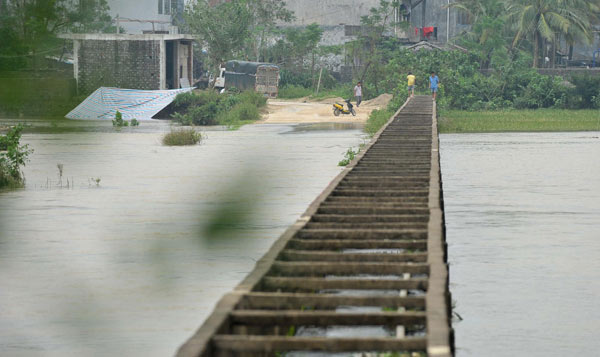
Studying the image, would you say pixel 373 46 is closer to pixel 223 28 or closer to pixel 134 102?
pixel 223 28

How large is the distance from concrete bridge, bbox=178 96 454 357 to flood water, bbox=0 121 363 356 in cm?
44

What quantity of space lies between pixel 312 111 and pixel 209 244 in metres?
23.0

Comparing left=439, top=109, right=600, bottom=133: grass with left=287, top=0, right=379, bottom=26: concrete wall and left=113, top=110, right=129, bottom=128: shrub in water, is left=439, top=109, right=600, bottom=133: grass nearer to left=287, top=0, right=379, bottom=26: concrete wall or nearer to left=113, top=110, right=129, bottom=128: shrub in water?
left=113, top=110, right=129, bottom=128: shrub in water

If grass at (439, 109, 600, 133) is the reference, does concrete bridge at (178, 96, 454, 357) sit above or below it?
above

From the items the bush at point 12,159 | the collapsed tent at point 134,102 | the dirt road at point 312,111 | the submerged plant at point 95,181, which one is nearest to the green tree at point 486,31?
the dirt road at point 312,111

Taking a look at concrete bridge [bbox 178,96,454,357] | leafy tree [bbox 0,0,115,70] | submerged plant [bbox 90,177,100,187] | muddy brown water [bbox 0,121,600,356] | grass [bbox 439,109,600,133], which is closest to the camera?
leafy tree [bbox 0,0,115,70]

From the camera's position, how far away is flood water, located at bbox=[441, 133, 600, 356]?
6.50 m

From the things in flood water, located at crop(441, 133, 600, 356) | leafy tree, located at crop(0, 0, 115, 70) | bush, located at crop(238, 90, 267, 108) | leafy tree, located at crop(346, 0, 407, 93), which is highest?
leafy tree, located at crop(346, 0, 407, 93)

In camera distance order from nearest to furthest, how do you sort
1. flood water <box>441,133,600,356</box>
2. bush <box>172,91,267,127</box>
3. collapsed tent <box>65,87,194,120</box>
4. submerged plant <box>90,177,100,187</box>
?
flood water <box>441,133,600,356</box> < submerged plant <box>90,177,100,187</box> < bush <box>172,91,267,127</box> < collapsed tent <box>65,87,194,120</box>

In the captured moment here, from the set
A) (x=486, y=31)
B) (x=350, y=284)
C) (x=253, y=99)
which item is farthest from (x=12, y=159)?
(x=486, y=31)

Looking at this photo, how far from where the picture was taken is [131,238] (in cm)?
1021

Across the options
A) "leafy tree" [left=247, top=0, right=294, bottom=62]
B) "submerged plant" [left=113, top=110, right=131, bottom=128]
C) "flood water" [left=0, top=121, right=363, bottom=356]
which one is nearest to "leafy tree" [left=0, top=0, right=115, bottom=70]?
"flood water" [left=0, top=121, right=363, bottom=356]

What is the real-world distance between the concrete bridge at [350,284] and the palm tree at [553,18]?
29.2m

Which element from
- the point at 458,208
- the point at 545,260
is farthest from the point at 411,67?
the point at 545,260
